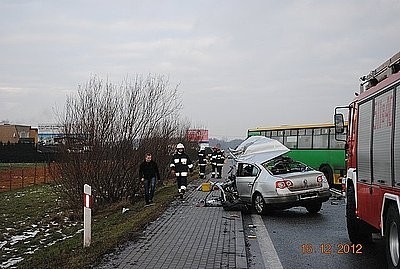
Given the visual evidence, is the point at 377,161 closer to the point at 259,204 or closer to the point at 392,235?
the point at 392,235

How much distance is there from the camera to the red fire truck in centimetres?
750

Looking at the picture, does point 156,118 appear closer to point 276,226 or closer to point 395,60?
point 276,226

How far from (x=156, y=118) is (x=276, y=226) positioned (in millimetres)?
12037

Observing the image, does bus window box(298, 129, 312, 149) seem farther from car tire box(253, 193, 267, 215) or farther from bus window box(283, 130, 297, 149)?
car tire box(253, 193, 267, 215)

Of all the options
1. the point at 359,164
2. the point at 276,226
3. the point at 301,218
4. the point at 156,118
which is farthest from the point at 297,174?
the point at 156,118

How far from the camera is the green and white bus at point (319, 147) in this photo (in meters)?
27.5

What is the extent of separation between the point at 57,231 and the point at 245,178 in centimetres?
569

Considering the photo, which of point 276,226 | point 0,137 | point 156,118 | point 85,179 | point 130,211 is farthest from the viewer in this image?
point 0,137

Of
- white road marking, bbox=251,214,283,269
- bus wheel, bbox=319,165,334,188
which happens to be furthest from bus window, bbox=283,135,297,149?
white road marking, bbox=251,214,283,269

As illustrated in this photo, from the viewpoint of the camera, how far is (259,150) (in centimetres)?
1800

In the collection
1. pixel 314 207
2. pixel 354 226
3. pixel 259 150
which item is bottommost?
pixel 314 207

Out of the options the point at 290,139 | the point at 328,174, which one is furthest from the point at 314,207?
the point at 290,139

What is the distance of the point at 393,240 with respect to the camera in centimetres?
756

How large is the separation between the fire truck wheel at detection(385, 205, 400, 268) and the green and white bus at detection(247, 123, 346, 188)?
18.3 m
